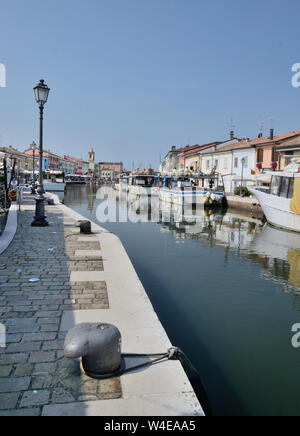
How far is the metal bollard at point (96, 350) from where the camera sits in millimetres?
3523

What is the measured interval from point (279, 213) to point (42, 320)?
18.1 m

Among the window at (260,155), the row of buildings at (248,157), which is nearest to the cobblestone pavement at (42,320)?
the row of buildings at (248,157)

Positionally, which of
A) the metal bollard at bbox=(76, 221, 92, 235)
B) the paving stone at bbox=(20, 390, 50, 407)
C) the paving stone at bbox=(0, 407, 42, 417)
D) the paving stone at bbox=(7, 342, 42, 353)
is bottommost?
the paving stone at bbox=(0, 407, 42, 417)

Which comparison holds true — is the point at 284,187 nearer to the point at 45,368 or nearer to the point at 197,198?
the point at 197,198

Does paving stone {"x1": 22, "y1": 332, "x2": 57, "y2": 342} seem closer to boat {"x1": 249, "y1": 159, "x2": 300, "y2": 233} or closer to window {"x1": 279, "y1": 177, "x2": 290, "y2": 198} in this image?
boat {"x1": 249, "y1": 159, "x2": 300, "y2": 233}

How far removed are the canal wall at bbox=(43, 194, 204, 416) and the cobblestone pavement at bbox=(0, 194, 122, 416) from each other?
0.12 meters

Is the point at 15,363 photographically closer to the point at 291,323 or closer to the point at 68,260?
the point at 68,260

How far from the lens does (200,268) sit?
36.1 ft

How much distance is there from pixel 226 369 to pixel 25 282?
3851mm

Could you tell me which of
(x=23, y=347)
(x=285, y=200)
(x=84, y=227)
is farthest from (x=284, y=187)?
(x=23, y=347)

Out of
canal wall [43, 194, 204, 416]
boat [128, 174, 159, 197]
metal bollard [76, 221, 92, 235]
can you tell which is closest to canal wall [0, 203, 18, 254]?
metal bollard [76, 221, 92, 235]

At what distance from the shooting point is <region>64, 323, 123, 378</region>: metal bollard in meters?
3.52
